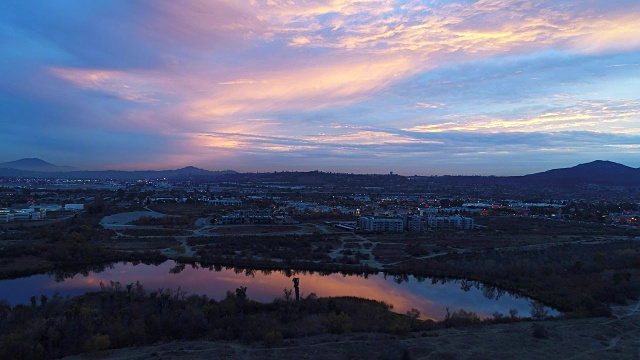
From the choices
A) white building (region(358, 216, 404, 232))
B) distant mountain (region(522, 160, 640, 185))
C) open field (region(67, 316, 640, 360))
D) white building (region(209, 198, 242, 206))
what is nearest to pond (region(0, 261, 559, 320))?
open field (region(67, 316, 640, 360))

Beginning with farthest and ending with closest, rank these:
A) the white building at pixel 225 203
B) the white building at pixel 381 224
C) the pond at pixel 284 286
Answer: the white building at pixel 225 203 < the white building at pixel 381 224 < the pond at pixel 284 286

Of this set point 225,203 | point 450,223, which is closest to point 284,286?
point 450,223

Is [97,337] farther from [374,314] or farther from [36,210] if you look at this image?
[36,210]

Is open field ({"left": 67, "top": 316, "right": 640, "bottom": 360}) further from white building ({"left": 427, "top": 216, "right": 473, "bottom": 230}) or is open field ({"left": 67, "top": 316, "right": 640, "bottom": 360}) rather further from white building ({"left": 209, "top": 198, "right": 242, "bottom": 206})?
white building ({"left": 209, "top": 198, "right": 242, "bottom": 206})

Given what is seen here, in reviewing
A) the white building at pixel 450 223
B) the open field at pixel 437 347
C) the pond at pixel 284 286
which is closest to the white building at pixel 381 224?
the white building at pixel 450 223

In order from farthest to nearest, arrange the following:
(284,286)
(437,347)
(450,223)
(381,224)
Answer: (450,223), (381,224), (284,286), (437,347)

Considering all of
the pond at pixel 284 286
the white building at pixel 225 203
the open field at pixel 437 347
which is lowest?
the pond at pixel 284 286

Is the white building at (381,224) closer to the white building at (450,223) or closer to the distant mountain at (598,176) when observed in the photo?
the white building at (450,223)

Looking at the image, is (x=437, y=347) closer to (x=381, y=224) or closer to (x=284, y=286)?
(x=284, y=286)

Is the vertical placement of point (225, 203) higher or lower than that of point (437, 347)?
lower
